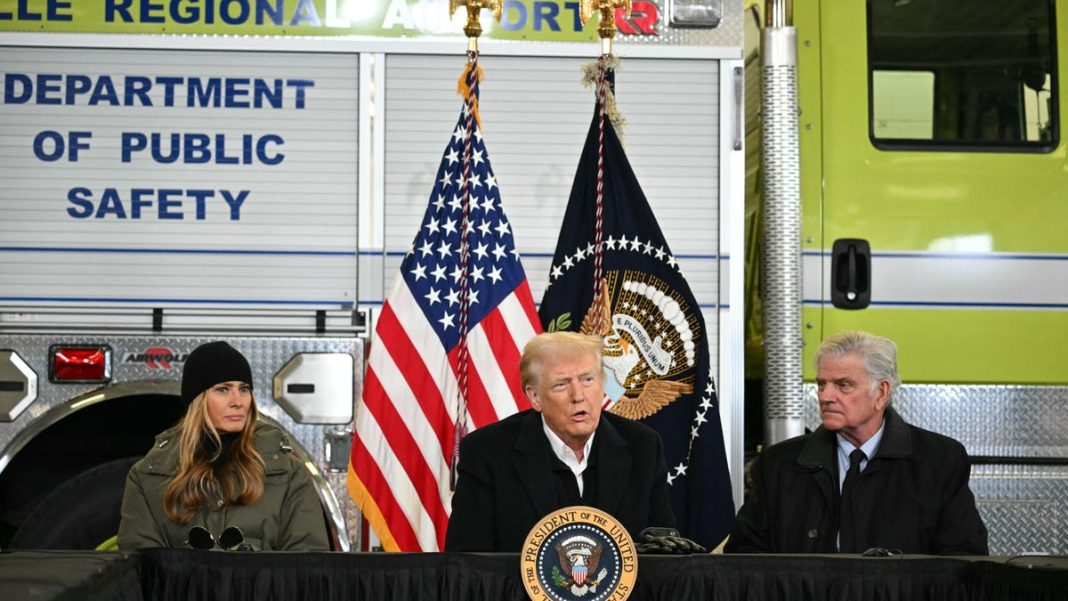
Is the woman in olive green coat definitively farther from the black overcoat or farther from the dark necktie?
the dark necktie

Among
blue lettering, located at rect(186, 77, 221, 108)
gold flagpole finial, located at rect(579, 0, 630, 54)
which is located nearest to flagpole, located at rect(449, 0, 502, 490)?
gold flagpole finial, located at rect(579, 0, 630, 54)

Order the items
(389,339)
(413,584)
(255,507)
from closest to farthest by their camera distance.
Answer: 1. (413,584)
2. (255,507)
3. (389,339)

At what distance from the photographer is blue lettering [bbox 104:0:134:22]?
5445 millimetres

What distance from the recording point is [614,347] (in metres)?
5.36

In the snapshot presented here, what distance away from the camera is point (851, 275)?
18.7ft

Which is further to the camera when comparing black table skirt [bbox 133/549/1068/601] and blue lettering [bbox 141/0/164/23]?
blue lettering [bbox 141/0/164/23]

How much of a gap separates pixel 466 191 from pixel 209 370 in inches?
48.6

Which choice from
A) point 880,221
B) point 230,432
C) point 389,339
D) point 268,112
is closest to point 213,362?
point 230,432

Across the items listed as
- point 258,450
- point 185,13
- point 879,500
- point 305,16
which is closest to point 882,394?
point 879,500

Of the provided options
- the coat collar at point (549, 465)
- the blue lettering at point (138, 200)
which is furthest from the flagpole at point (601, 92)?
the blue lettering at point (138, 200)

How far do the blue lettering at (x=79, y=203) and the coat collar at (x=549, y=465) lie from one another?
212 centimetres

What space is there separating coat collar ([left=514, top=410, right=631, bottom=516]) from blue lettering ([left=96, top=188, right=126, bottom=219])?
2.03 m

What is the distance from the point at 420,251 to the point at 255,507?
4.12 feet

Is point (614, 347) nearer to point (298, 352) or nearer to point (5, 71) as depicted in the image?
point (298, 352)
